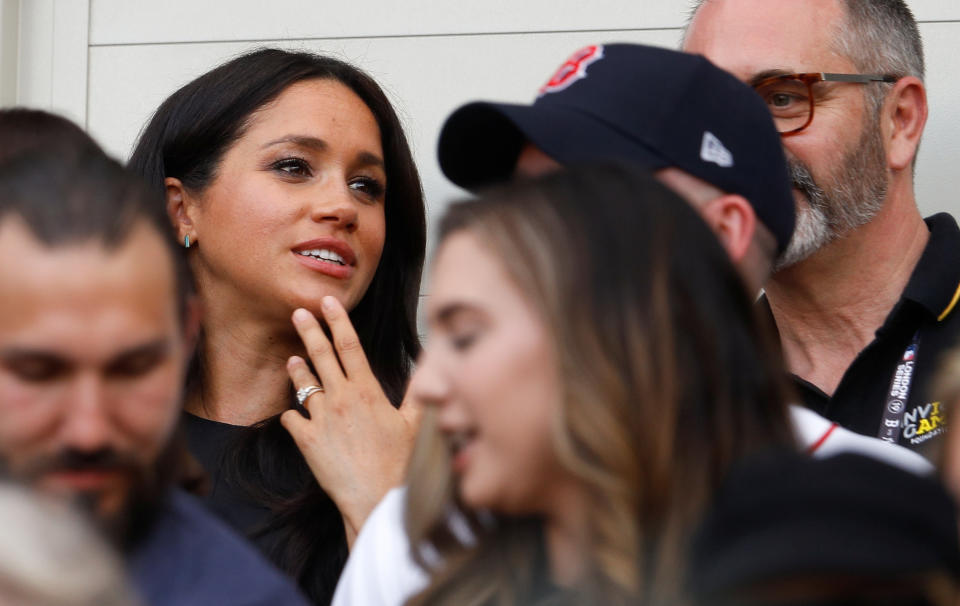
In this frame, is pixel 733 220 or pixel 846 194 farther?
pixel 846 194

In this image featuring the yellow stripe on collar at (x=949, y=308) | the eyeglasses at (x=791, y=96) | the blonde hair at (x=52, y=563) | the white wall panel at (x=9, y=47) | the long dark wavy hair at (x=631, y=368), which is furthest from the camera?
the white wall panel at (x=9, y=47)

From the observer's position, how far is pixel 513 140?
64.9 inches

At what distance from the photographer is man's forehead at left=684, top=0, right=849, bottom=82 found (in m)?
2.42

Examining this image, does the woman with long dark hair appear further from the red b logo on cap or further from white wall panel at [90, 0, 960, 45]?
white wall panel at [90, 0, 960, 45]

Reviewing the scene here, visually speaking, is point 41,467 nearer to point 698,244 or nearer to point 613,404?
point 613,404

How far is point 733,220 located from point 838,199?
90 cm

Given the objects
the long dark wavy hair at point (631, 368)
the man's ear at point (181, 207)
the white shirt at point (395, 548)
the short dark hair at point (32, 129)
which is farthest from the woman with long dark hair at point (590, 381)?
the man's ear at point (181, 207)

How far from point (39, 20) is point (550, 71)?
127 centimetres

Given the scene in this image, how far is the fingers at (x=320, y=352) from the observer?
233cm

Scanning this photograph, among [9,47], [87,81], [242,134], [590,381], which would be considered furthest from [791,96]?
[9,47]

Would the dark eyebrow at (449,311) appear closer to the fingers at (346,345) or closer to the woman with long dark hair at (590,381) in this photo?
the woman with long dark hair at (590,381)

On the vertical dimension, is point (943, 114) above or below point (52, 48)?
above

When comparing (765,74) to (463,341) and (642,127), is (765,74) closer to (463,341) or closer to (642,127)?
(642,127)

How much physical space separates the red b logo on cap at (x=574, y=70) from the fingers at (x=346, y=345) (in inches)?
31.6
